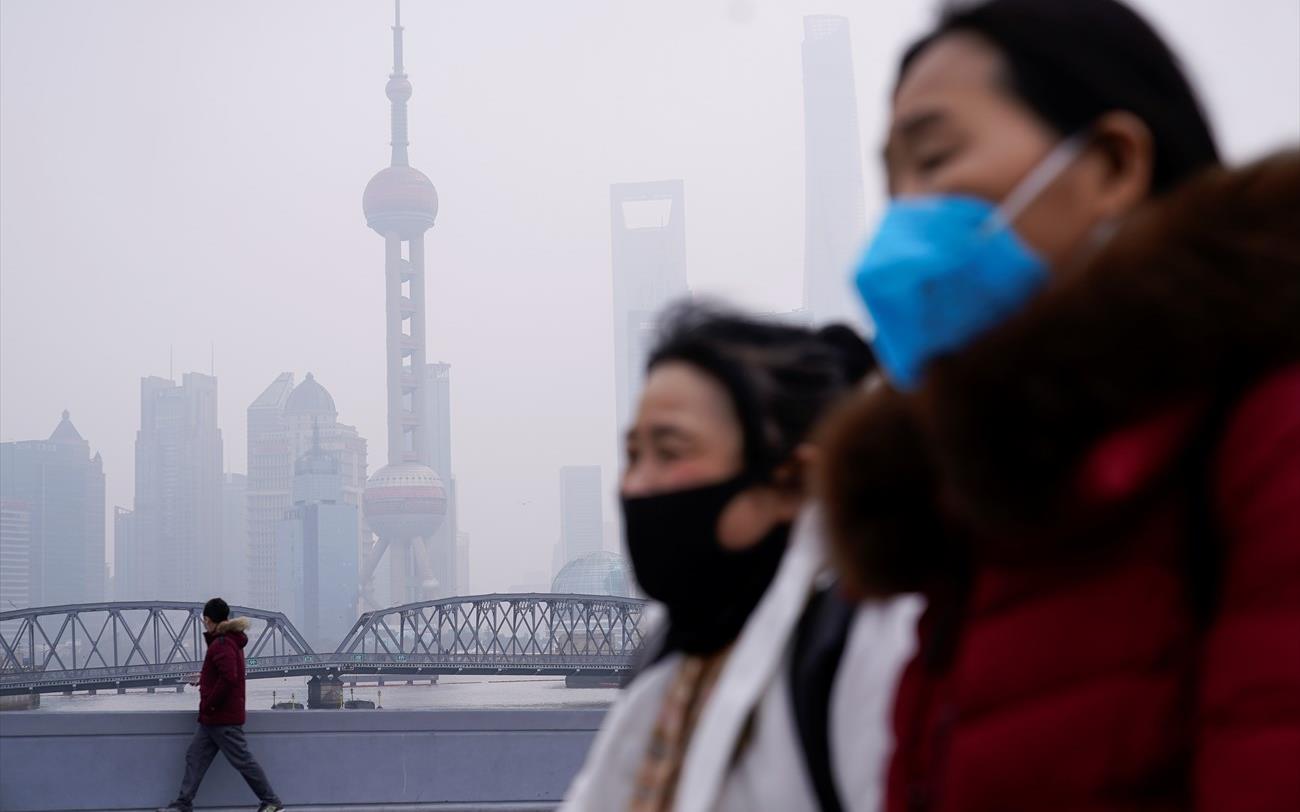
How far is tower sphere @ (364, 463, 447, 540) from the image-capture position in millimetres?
144125

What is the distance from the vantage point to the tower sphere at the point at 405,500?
144 metres

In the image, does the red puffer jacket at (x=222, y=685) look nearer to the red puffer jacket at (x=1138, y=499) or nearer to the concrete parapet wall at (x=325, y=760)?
the concrete parapet wall at (x=325, y=760)

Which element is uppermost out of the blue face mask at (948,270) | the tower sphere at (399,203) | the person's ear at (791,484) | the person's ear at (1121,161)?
the tower sphere at (399,203)

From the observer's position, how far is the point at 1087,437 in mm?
902

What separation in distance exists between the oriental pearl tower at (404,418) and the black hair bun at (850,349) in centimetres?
14393

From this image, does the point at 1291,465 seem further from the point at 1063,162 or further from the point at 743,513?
the point at 743,513

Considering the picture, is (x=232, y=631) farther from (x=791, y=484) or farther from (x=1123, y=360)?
(x=1123, y=360)

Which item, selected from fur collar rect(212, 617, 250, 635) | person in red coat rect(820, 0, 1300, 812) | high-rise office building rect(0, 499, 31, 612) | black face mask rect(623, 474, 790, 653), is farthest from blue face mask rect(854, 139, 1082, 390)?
high-rise office building rect(0, 499, 31, 612)

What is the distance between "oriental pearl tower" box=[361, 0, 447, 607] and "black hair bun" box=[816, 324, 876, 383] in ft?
472

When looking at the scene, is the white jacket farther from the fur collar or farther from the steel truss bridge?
the steel truss bridge

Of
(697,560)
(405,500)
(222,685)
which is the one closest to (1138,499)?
(697,560)

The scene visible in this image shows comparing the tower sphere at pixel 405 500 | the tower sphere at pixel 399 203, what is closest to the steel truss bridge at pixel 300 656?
the tower sphere at pixel 405 500

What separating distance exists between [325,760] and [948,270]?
8.60 metres

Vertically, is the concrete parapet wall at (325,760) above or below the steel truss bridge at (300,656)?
above
